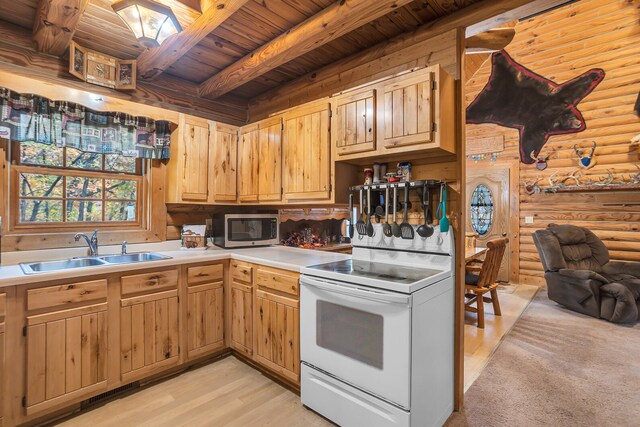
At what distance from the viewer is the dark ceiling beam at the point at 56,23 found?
1.85 metres

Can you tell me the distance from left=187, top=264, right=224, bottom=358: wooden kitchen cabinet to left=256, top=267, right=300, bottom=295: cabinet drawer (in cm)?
47

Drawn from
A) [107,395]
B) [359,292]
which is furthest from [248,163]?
[107,395]

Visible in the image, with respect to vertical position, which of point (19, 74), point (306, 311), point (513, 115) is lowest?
point (306, 311)

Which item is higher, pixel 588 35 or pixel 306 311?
pixel 588 35

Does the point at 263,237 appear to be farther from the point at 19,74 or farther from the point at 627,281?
the point at 627,281

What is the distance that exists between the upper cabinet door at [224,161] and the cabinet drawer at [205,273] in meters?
0.77

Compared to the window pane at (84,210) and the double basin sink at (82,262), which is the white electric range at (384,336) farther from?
the window pane at (84,210)

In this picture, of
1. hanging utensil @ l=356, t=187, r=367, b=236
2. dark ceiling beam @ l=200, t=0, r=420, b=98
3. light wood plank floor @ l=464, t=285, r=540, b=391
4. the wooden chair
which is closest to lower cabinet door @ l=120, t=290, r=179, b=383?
hanging utensil @ l=356, t=187, r=367, b=236

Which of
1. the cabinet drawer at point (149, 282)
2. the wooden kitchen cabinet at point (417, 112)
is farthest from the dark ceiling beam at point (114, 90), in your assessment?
the wooden kitchen cabinet at point (417, 112)

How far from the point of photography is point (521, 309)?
4.13 metres

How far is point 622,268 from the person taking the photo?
4086 mm

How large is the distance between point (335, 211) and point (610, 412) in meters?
2.74

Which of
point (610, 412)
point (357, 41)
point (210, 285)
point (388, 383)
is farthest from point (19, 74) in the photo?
point (610, 412)

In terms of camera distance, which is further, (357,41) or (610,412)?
(357,41)
